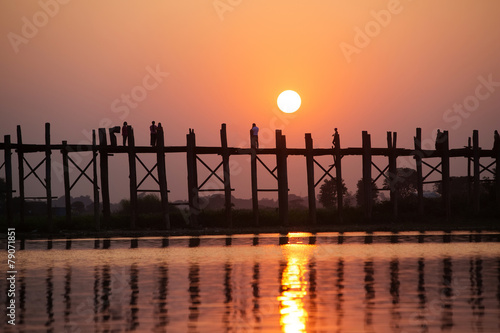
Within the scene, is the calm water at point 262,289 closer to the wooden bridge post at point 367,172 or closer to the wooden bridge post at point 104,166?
the wooden bridge post at point 104,166

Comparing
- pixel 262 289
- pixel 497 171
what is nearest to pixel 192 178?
pixel 497 171

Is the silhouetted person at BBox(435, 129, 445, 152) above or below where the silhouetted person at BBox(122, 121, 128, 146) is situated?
below

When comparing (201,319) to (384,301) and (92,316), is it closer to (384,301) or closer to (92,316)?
(92,316)

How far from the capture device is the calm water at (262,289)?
31.6ft

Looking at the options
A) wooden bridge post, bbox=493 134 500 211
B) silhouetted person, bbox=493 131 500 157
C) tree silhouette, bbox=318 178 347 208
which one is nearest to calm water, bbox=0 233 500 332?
wooden bridge post, bbox=493 134 500 211

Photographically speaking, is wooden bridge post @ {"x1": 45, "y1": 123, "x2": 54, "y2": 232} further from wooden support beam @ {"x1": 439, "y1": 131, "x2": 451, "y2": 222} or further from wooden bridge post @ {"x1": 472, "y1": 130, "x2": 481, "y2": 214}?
wooden bridge post @ {"x1": 472, "y1": 130, "x2": 481, "y2": 214}

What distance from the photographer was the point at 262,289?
12844 millimetres

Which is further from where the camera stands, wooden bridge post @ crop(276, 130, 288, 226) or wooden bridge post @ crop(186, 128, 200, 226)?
wooden bridge post @ crop(276, 130, 288, 226)

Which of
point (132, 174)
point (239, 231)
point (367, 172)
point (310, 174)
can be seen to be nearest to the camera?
point (132, 174)

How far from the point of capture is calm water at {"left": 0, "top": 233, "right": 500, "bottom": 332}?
9617mm

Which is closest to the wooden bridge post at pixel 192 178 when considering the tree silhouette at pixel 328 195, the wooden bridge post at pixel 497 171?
the wooden bridge post at pixel 497 171

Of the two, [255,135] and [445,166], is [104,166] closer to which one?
[255,135]

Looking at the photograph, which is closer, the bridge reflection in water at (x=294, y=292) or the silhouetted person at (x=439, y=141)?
the bridge reflection in water at (x=294, y=292)

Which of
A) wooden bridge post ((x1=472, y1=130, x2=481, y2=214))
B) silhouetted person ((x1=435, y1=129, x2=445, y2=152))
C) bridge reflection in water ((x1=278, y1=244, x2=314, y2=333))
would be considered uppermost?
silhouetted person ((x1=435, y1=129, x2=445, y2=152))
